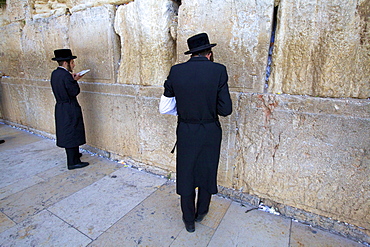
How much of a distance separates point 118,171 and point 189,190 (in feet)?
6.27

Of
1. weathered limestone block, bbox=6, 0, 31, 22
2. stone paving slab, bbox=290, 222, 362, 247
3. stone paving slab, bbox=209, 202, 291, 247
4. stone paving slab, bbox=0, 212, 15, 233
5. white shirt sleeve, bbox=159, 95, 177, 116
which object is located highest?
weathered limestone block, bbox=6, 0, 31, 22

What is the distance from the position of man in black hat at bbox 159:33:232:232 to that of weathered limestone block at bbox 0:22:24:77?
528cm

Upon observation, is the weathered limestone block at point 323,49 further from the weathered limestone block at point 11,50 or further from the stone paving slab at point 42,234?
the weathered limestone block at point 11,50

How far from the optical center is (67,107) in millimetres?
3443

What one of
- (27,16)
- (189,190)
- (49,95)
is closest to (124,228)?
(189,190)

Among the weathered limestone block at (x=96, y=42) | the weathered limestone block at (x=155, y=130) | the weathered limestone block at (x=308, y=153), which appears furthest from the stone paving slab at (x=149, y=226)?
the weathered limestone block at (x=96, y=42)

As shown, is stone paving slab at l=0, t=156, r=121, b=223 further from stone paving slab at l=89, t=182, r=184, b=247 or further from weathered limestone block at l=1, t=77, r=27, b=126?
weathered limestone block at l=1, t=77, r=27, b=126

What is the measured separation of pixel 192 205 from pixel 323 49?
6.78ft

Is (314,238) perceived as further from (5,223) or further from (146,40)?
(5,223)

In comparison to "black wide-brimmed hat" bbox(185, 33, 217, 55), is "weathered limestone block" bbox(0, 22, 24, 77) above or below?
above

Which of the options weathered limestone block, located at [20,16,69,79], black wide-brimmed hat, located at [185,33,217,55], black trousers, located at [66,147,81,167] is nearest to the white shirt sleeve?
black wide-brimmed hat, located at [185,33,217,55]

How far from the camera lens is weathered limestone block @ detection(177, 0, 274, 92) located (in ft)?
7.48

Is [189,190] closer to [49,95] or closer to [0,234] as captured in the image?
[0,234]

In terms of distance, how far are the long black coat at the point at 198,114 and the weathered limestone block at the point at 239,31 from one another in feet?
2.21
